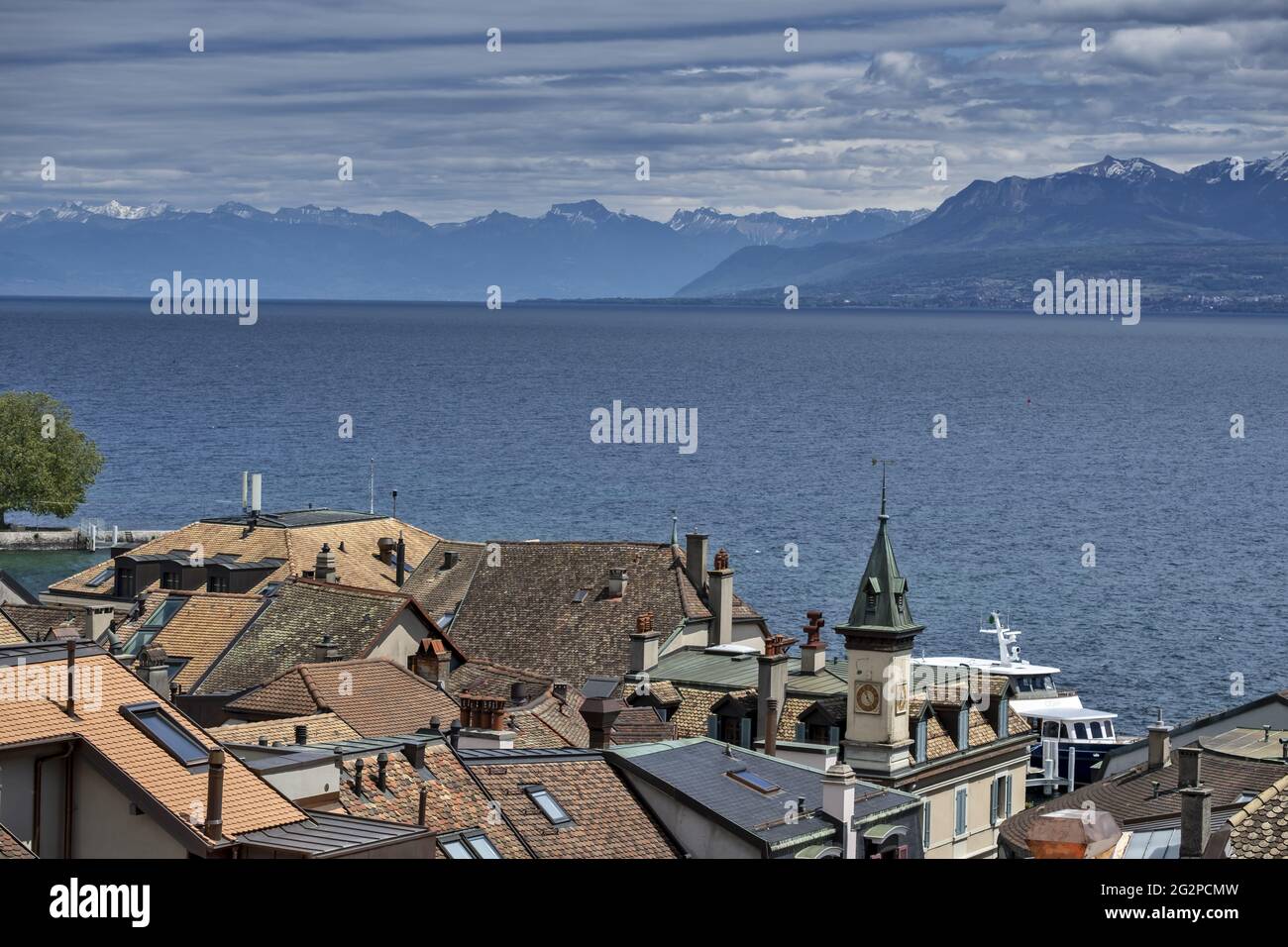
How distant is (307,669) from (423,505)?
12305 centimetres

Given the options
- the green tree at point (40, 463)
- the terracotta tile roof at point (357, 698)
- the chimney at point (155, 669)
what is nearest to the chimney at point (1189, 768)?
the terracotta tile roof at point (357, 698)

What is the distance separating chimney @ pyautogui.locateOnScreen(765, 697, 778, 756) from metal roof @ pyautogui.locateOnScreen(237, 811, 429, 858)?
2599 centimetres

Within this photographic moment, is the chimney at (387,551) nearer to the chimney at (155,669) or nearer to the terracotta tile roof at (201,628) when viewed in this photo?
the terracotta tile roof at (201,628)

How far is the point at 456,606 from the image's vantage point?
75188 mm

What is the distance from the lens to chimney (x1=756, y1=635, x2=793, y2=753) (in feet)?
175

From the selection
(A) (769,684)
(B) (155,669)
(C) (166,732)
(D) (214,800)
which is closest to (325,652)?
(B) (155,669)

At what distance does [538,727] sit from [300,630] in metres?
13.3

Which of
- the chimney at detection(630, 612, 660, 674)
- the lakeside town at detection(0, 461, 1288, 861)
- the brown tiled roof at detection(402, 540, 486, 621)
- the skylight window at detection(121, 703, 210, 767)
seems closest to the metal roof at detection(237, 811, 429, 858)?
the lakeside town at detection(0, 461, 1288, 861)

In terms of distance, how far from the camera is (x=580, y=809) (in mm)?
34594

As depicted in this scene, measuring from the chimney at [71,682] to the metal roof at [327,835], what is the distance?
101 inches

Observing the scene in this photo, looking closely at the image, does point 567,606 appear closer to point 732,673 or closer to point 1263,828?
point 732,673

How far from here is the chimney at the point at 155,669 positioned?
157 feet

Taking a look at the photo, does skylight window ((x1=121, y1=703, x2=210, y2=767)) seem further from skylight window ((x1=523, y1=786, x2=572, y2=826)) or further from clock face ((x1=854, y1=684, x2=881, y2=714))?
clock face ((x1=854, y1=684, x2=881, y2=714))
